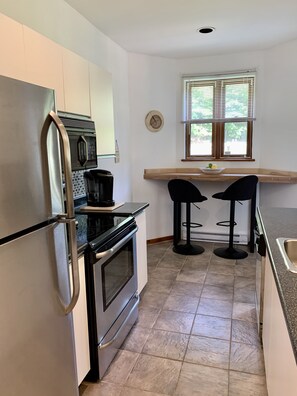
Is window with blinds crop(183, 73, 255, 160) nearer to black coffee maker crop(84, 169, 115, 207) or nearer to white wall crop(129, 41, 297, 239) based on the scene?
white wall crop(129, 41, 297, 239)

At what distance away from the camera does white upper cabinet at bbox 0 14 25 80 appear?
1.45 meters

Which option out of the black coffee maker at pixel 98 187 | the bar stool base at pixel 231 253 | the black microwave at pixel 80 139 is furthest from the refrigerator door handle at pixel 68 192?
the bar stool base at pixel 231 253

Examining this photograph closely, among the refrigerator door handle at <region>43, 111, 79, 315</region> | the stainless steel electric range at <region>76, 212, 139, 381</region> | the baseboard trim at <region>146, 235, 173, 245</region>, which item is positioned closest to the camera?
the refrigerator door handle at <region>43, 111, 79, 315</region>

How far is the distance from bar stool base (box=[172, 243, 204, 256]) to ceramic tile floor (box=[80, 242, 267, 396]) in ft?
1.90

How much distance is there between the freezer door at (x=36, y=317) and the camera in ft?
3.35

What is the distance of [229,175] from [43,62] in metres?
2.91

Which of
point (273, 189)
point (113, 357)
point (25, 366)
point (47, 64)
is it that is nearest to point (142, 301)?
point (113, 357)

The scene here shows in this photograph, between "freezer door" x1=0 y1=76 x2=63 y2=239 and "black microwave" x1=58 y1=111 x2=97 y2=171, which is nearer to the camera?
"freezer door" x1=0 y1=76 x2=63 y2=239

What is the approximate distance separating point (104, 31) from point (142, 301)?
2.78 metres

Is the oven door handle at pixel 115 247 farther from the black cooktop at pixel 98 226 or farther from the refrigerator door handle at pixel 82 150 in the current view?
the refrigerator door handle at pixel 82 150

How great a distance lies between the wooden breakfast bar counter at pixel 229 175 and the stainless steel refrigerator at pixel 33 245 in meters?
2.99

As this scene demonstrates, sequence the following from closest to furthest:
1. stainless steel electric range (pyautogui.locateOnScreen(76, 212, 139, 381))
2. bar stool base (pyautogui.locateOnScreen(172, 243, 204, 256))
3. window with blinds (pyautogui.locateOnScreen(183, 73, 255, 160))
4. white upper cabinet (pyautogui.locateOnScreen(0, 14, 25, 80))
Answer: white upper cabinet (pyautogui.locateOnScreen(0, 14, 25, 80)), stainless steel electric range (pyautogui.locateOnScreen(76, 212, 139, 381)), bar stool base (pyautogui.locateOnScreen(172, 243, 204, 256)), window with blinds (pyautogui.locateOnScreen(183, 73, 255, 160))

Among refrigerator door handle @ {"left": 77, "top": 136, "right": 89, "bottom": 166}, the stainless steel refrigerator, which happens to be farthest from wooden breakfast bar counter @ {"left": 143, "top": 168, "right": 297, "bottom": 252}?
the stainless steel refrigerator

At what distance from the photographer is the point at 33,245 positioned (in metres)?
1.12
